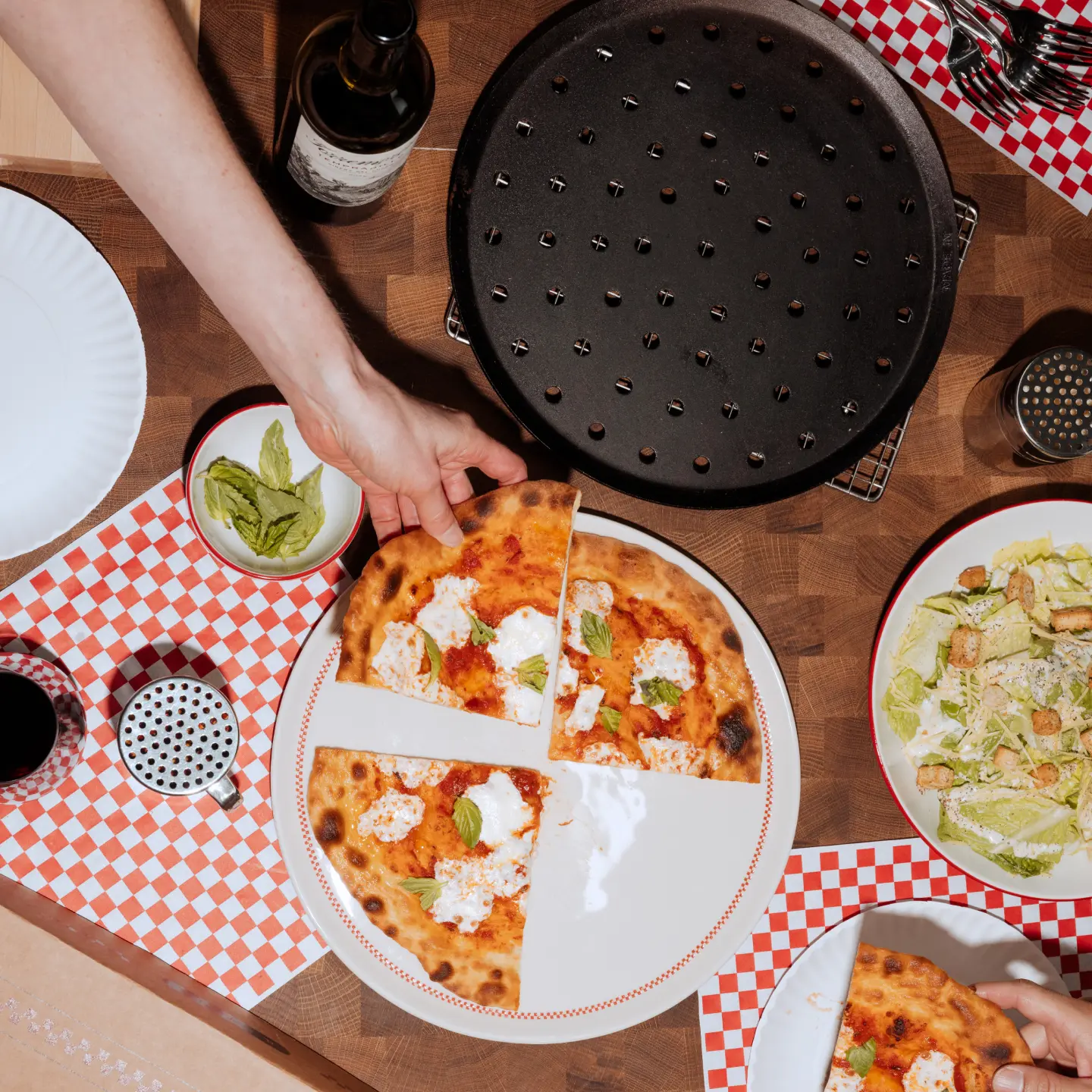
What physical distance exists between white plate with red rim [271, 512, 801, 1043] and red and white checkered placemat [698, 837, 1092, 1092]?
13 cm

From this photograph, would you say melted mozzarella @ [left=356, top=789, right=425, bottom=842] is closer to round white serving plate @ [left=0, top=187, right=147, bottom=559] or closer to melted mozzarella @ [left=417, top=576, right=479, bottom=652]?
melted mozzarella @ [left=417, top=576, right=479, bottom=652]

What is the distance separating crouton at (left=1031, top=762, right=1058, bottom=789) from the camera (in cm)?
245

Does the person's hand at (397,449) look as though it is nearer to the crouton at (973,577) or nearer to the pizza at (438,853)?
the pizza at (438,853)

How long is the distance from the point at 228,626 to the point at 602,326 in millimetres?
1191

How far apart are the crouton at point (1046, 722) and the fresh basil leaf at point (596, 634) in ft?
3.70

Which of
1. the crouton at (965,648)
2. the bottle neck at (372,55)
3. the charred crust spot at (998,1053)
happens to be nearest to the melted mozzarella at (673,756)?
the crouton at (965,648)

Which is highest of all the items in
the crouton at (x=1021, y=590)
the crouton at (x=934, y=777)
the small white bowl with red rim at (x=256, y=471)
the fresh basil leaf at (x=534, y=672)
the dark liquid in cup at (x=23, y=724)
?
the small white bowl with red rim at (x=256, y=471)

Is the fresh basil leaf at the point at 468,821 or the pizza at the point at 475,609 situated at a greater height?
the pizza at the point at 475,609

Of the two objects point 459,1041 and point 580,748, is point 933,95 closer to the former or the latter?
point 580,748

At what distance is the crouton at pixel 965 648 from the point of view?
95.2 inches

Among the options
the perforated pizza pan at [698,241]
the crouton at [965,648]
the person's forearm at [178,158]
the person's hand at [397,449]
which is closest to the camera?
the person's forearm at [178,158]

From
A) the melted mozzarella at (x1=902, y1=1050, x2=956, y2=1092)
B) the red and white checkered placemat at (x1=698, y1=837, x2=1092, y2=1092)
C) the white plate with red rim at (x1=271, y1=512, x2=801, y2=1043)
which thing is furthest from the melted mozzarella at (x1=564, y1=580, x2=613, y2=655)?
the melted mozzarella at (x1=902, y1=1050, x2=956, y2=1092)

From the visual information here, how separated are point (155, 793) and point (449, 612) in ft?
2.85

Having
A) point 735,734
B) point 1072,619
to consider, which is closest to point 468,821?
point 735,734
